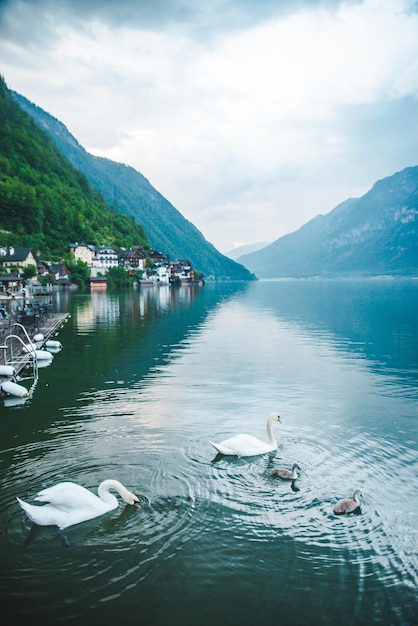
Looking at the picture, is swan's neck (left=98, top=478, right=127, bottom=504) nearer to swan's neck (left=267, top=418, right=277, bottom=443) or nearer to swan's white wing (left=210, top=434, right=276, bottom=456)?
swan's white wing (left=210, top=434, right=276, bottom=456)

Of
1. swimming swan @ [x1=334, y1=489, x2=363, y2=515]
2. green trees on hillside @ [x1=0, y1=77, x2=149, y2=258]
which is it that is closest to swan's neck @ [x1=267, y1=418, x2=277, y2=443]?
swimming swan @ [x1=334, y1=489, x2=363, y2=515]

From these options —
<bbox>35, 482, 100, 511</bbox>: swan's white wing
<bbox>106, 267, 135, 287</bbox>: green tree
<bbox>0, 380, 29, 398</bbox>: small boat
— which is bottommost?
<bbox>0, 380, 29, 398</bbox>: small boat

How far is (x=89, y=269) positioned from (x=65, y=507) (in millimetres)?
128629

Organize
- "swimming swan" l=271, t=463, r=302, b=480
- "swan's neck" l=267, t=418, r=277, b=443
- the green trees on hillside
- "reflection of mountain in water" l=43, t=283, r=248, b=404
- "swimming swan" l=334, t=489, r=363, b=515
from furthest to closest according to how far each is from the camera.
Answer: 1. the green trees on hillside
2. "reflection of mountain in water" l=43, t=283, r=248, b=404
3. "swan's neck" l=267, t=418, r=277, b=443
4. "swimming swan" l=271, t=463, r=302, b=480
5. "swimming swan" l=334, t=489, r=363, b=515

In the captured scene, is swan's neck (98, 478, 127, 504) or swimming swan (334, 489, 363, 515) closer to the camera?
swan's neck (98, 478, 127, 504)

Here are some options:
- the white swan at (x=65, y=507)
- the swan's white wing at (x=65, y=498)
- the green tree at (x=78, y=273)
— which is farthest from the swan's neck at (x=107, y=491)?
the green tree at (x=78, y=273)

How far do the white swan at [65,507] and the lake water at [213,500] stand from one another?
23 cm

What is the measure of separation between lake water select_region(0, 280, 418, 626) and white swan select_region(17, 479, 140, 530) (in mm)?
229

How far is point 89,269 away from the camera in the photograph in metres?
132

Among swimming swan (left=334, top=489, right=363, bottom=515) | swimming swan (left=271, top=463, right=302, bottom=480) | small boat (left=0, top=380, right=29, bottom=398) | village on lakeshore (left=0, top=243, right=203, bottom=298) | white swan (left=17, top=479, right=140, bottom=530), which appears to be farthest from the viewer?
village on lakeshore (left=0, top=243, right=203, bottom=298)

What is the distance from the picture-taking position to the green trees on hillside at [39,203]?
134125mm

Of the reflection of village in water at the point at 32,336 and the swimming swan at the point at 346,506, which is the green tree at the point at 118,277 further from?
the swimming swan at the point at 346,506

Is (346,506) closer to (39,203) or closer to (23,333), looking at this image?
(23,333)

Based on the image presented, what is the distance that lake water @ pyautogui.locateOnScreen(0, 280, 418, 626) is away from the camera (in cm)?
746
